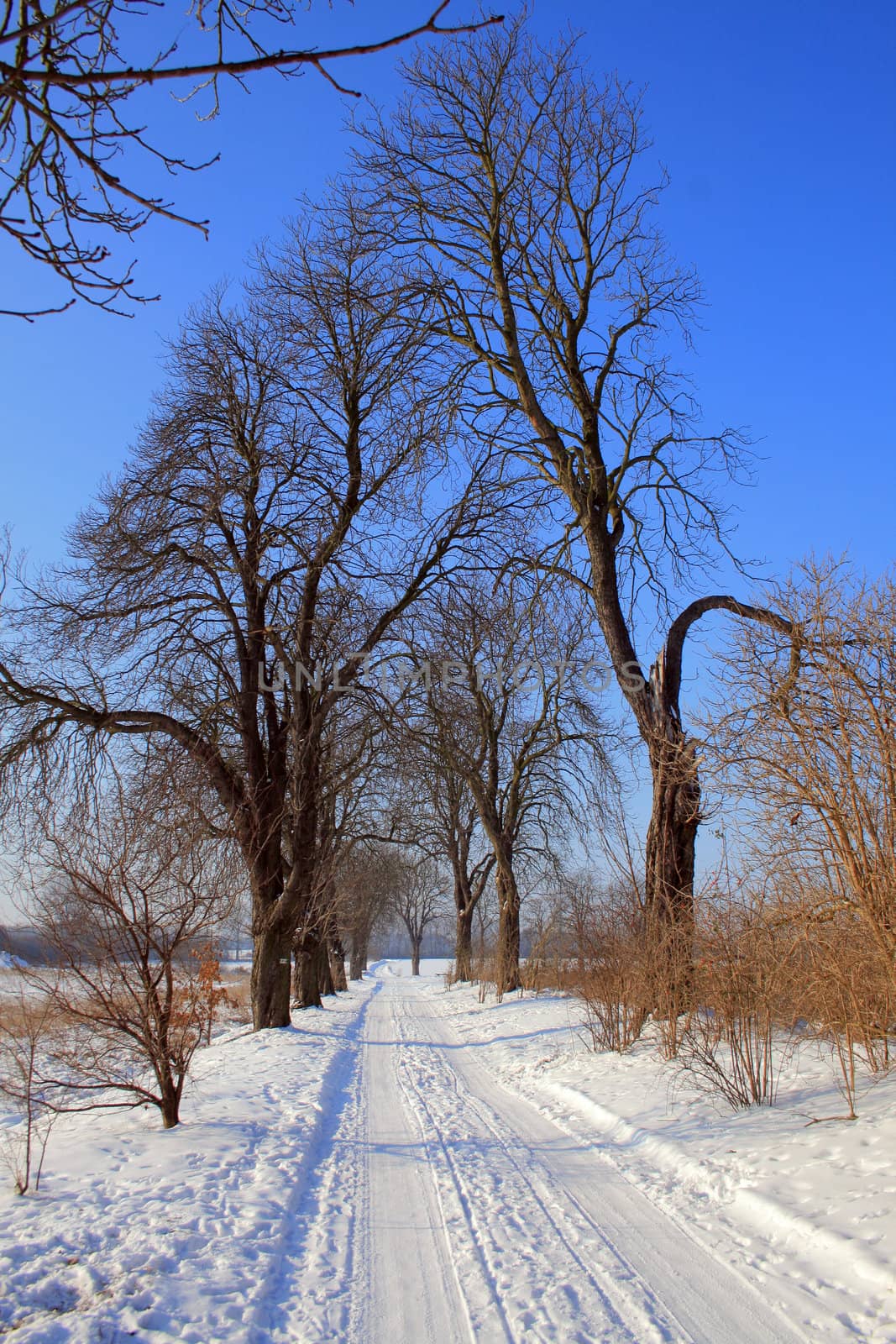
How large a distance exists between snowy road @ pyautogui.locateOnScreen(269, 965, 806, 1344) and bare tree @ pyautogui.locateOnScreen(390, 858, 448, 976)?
28.8 metres

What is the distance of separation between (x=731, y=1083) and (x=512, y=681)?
491 inches

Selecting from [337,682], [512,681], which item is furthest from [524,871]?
[337,682]

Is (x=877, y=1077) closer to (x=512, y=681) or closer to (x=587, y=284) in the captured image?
(x=587, y=284)

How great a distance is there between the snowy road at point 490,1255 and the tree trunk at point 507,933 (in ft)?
46.0

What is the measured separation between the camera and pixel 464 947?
3005 centimetres

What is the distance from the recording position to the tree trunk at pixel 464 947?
96.9 ft

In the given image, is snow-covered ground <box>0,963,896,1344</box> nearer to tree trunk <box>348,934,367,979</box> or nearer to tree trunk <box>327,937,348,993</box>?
tree trunk <box>327,937,348,993</box>

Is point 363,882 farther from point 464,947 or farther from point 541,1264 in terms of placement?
point 541,1264

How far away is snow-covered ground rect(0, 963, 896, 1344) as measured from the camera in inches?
139

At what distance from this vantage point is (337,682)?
13.9 m

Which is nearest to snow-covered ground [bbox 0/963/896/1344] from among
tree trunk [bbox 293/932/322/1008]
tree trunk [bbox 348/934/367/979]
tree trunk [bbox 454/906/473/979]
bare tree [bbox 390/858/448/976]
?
tree trunk [bbox 293/932/322/1008]

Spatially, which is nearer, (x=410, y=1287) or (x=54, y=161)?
(x=54, y=161)

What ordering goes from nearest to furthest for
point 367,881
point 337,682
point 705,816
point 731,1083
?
point 731,1083
point 705,816
point 337,682
point 367,881

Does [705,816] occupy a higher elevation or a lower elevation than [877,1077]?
higher
